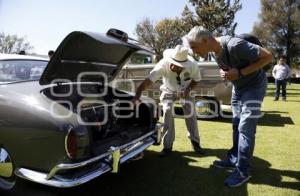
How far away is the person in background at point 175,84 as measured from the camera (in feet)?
16.1

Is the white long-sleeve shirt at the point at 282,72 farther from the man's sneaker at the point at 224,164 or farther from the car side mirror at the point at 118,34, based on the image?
the car side mirror at the point at 118,34

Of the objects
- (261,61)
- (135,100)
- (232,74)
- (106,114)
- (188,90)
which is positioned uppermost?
(261,61)

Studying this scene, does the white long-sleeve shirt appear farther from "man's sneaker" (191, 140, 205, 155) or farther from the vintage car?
the vintage car

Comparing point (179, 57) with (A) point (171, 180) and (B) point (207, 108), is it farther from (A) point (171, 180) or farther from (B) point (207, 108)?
(B) point (207, 108)

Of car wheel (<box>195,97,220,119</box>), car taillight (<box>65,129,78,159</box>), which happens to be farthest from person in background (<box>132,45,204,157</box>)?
car wheel (<box>195,97,220,119</box>)

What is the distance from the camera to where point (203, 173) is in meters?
4.38

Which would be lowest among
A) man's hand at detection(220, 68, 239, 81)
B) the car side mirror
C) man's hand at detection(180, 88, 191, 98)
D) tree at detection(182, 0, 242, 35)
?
man's hand at detection(180, 88, 191, 98)

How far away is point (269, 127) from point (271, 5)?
34408 mm

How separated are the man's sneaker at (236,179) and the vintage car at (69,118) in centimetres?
104

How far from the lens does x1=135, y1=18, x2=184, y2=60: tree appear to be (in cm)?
3988

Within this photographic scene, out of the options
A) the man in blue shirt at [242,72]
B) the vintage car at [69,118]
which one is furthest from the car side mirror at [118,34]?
the man in blue shirt at [242,72]

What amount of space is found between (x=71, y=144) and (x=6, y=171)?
820 millimetres

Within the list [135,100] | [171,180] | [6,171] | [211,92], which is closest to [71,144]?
[6,171]

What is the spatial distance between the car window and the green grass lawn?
58.4 inches
